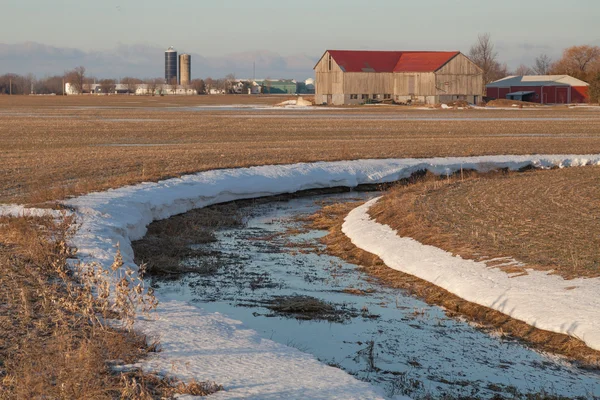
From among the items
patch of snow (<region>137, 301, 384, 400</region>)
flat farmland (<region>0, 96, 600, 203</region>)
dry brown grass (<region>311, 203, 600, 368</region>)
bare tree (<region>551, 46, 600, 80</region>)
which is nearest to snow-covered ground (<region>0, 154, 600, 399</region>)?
patch of snow (<region>137, 301, 384, 400</region>)

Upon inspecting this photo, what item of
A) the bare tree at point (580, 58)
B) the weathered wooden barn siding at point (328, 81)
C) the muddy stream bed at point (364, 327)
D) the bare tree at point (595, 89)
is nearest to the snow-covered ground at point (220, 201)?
the muddy stream bed at point (364, 327)

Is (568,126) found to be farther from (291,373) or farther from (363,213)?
(291,373)

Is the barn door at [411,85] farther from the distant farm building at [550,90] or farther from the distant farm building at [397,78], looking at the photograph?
the distant farm building at [550,90]

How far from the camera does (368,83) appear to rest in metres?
96.1

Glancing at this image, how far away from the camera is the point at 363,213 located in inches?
680

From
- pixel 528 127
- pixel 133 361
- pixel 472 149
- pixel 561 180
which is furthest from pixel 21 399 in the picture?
pixel 528 127

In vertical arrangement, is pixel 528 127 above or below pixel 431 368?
above

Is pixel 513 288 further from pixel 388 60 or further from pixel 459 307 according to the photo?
pixel 388 60

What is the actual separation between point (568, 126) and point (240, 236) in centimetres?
3730

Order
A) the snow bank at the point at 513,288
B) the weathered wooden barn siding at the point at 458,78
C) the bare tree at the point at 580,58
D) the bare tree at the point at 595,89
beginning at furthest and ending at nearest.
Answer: the bare tree at the point at 580,58
the bare tree at the point at 595,89
the weathered wooden barn siding at the point at 458,78
the snow bank at the point at 513,288

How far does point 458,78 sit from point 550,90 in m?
19.5

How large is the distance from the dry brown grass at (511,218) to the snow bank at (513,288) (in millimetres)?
276

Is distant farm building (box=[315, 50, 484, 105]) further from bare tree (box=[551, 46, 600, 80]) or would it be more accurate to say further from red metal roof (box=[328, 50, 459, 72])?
bare tree (box=[551, 46, 600, 80])

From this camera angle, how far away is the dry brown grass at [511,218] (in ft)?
39.2
